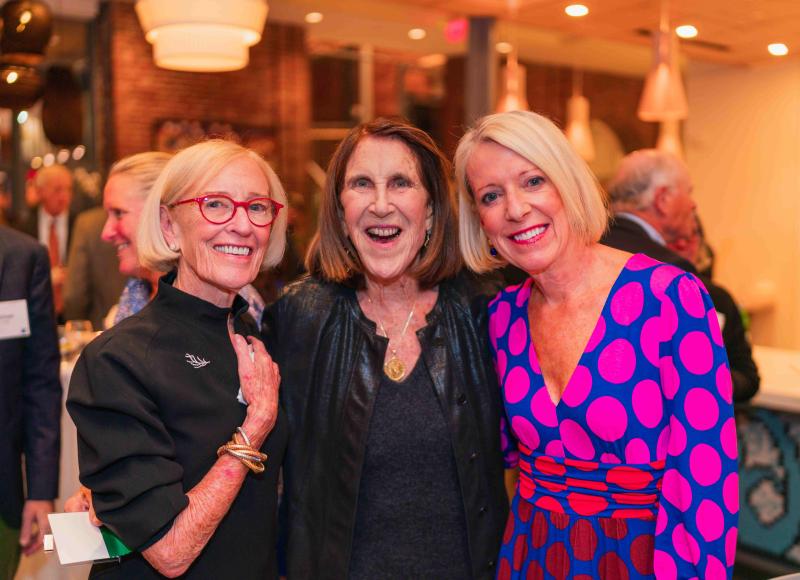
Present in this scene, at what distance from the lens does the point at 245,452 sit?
1688 mm

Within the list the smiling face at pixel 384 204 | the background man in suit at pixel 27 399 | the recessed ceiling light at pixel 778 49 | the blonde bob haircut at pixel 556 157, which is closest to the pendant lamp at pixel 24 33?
the background man in suit at pixel 27 399

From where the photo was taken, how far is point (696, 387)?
1.66 metres

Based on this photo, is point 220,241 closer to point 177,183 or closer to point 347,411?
point 177,183

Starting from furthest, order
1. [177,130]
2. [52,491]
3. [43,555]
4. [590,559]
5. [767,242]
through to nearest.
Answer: [177,130] < [767,242] < [43,555] < [52,491] < [590,559]

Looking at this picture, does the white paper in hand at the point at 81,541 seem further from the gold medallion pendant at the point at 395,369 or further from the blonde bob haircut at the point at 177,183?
the gold medallion pendant at the point at 395,369

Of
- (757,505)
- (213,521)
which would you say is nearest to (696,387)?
(213,521)

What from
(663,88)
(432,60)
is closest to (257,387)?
(663,88)

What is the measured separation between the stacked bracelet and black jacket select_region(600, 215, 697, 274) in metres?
1.79

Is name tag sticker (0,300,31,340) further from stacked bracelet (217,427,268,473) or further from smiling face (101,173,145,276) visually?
stacked bracelet (217,427,268,473)

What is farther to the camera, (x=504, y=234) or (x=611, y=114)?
(x=611, y=114)

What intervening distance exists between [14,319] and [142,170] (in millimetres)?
612

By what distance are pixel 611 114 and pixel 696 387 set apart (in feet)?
32.0

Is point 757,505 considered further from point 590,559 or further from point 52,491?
point 52,491

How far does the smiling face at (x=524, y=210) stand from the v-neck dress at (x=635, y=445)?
0.17m
